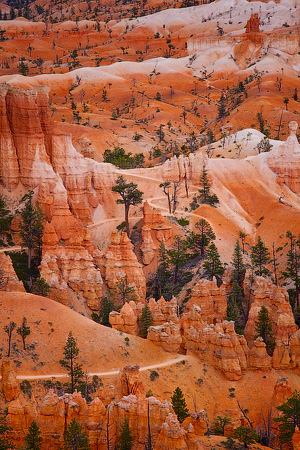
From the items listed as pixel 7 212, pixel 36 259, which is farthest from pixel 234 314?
pixel 7 212

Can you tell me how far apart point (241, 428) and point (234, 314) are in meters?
29.4

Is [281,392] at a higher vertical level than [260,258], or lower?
lower

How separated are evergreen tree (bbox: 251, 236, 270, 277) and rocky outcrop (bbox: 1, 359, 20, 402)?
48477 mm

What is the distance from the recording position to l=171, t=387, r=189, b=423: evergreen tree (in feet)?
230

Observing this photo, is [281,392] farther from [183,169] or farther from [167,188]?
[183,169]

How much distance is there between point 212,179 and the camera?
438 ft

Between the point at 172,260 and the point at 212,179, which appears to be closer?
the point at 172,260

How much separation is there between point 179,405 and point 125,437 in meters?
8.94

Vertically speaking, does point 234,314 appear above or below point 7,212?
below

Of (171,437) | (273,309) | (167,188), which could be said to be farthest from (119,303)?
(171,437)

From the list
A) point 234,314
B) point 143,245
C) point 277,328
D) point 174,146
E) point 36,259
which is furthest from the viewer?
point 174,146

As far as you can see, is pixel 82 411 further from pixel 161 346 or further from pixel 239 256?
pixel 239 256

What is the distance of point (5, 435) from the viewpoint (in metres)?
60.7

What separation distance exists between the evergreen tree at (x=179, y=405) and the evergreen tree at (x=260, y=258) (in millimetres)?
39918
